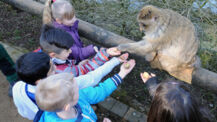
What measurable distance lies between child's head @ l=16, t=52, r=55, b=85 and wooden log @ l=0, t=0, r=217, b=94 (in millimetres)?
947

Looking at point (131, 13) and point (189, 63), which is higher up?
point (131, 13)

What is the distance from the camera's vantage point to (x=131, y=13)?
11.7 ft

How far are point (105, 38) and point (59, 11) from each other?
28.0 inches

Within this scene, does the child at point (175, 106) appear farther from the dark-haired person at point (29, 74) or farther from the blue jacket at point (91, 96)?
the dark-haired person at point (29, 74)

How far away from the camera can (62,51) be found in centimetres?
197

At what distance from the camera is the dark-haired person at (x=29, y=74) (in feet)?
5.16

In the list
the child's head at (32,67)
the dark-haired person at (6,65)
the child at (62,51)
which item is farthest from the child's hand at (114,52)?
the dark-haired person at (6,65)

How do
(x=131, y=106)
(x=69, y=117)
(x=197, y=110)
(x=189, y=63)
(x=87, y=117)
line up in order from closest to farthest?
(x=197, y=110), (x=69, y=117), (x=87, y=117), (x=189, y=63), (x=131, y=106)

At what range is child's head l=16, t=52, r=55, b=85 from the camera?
1.57 meters

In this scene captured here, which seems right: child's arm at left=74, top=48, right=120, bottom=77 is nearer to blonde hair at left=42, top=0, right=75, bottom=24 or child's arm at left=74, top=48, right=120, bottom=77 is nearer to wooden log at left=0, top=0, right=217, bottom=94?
wooden log at left=0, top=0, right=217, bottom=94

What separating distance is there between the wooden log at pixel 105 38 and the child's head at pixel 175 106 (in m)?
0.86

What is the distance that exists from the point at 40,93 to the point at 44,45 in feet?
2.91

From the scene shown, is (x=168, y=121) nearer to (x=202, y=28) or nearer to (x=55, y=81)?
(x=55, y=81)

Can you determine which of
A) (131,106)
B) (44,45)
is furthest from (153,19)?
(44,45)
